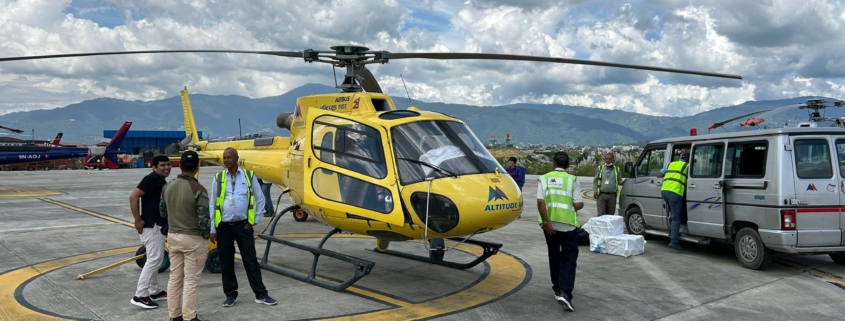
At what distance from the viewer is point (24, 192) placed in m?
21.4

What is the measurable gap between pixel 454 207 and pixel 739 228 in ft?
16.8

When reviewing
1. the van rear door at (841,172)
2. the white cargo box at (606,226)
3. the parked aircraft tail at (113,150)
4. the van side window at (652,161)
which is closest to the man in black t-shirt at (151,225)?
the white cargo box at (606,226)

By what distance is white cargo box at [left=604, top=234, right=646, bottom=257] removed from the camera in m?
8.88

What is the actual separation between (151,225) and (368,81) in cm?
436

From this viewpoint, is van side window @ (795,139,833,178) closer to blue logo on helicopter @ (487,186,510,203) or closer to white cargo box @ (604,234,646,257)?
white cargo box @ (604,234,646,257)

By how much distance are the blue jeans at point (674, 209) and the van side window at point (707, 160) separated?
18.7 inches

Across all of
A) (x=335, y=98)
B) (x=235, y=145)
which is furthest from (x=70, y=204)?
(x=335, y=98)

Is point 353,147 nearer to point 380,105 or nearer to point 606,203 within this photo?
point 380,105

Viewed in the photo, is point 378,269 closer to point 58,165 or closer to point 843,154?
point 843,154

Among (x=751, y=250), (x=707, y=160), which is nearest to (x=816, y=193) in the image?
(x=751, y=250)

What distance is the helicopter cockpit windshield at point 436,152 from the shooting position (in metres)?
6.12

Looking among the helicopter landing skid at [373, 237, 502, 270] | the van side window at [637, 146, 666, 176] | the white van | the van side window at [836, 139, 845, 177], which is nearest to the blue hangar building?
the helicopter landing skid at [373, 237, 502, 270]

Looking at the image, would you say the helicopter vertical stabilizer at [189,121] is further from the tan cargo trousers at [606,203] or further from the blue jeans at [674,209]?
the blue jeans at [674,209]

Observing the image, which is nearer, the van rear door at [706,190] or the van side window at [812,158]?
the van side window at [812,158]
